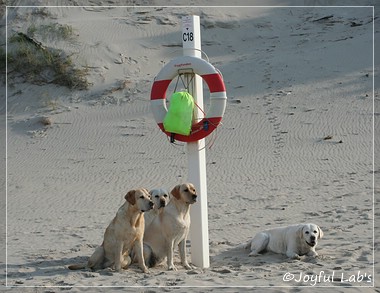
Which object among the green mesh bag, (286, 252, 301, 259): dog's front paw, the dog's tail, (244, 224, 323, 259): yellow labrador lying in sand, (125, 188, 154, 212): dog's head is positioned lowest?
the dog's tail

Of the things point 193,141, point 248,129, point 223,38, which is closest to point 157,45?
point 223,38

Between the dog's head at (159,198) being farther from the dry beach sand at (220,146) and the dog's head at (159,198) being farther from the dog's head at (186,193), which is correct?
the dry beach sand at (220,146)

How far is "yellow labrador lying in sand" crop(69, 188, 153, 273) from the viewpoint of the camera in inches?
332

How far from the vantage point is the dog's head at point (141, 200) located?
840cm

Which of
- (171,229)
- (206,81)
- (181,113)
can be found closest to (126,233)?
(171,229)

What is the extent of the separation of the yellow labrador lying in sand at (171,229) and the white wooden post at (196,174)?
0.19 m

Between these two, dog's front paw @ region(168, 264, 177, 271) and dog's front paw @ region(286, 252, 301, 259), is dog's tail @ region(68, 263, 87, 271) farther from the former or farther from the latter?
dog's front paw @ region(286, 252, 301, 259)

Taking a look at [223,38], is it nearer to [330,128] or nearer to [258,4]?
[258,4]

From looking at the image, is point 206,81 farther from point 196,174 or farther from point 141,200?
point 141,200

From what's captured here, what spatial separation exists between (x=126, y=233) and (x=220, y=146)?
770 centimetres

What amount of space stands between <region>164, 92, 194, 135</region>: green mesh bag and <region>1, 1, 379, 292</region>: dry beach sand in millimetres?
1455

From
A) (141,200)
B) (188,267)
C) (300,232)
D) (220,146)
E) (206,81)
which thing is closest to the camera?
(141,200)

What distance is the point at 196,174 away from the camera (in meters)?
8.84

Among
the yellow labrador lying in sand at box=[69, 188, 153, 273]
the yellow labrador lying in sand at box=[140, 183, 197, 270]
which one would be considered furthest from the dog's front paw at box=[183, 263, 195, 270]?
the yellow labrador lying in sand at box=[69, 188, 153, 273]
